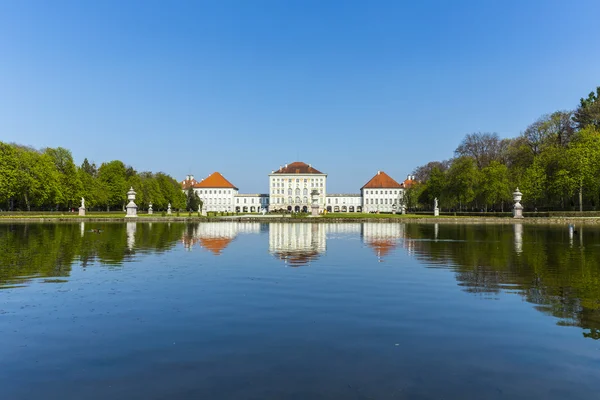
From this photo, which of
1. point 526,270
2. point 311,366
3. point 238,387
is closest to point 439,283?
point 526,270

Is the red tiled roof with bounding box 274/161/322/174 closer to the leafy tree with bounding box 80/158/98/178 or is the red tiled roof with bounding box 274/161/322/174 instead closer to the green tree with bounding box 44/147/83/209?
the leafy tree with bounding box 80/158/98/178

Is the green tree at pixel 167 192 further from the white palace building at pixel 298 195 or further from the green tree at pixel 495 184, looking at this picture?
the green tree at pixel 495 184

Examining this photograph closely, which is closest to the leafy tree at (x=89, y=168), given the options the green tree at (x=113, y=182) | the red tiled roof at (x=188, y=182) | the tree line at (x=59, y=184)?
the tree line at (x=59, y=184)

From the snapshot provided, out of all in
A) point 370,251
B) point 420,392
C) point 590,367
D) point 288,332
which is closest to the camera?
point 420,392

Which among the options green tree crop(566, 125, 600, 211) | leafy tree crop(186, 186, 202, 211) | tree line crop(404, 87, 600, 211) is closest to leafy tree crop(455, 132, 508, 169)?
tree line crop(404, 87, 600, 211)

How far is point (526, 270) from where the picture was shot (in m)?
14.4

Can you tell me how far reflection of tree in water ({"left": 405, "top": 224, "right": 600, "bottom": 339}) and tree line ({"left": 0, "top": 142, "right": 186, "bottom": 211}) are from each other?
178 ft

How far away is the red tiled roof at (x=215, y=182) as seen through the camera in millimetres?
143375

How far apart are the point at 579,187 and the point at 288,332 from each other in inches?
2251

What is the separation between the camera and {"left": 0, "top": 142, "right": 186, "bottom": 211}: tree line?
58.5m

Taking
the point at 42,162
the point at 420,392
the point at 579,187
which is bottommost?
the point at 420,392

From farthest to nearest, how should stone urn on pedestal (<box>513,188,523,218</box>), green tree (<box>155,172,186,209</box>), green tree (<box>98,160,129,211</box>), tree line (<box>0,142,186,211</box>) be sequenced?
green tree (<box>155,172,186,209</box>) < green tree (<box>98,160,129,211</box>) < tree line (<box>0,142,186,211</box>) < stone urn on pedestal (<box>513,188,523,218</box>)

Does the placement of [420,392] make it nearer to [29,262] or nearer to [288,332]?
[288,332]

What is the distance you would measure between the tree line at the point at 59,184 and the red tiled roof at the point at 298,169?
151ft
